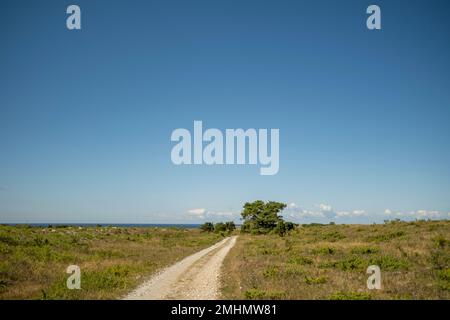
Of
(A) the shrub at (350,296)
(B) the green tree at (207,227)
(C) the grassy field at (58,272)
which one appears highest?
(A) the shrub at (350,296)

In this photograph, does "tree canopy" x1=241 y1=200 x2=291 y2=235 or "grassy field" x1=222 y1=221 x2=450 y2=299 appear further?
"tree canopy" x1=241 y1=200 x2=291 y2=235

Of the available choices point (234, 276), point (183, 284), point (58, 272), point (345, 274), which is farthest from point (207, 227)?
point (183, 284)

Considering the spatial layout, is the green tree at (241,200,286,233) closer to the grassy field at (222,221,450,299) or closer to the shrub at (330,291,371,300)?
the grassy field at (222,221,450,299)

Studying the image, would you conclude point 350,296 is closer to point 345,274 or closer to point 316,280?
point 316,280

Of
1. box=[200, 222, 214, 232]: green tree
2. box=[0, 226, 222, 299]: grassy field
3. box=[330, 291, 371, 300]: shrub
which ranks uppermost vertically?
box=[330, 291, 371, 300]: shrub

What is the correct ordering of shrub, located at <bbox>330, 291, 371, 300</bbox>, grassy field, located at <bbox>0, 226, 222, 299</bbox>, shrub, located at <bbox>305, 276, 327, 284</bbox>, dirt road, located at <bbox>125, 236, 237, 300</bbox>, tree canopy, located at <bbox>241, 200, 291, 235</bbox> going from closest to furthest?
shrub, located at <bbox>330, 291, 371, 300</bbox>, dirt road, located at <bbox>125, 236, 237, 300</bbox>, grassy field, located at <bbox>0, 226, 222, 299</bbox>, shrub, located at <bbox>305, 276, 327, 284</bbox>, tree canopy, located at <bbox>241, 200, 291, 235</bbox>

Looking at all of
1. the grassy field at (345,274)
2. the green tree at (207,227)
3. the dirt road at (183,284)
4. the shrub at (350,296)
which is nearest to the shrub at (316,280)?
the grassy field at (345,274)

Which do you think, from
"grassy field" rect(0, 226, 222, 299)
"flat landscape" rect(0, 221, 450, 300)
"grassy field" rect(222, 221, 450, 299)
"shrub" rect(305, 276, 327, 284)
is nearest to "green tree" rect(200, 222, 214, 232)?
"grassy field" rect(0, 226, 222, 299)

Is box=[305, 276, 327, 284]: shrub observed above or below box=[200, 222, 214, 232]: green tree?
above

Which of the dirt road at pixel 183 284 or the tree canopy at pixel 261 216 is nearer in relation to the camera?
the dirt road at pixel 183 284

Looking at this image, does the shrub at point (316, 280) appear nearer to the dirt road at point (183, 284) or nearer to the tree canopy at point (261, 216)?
the dirt road at point (183, 284)
